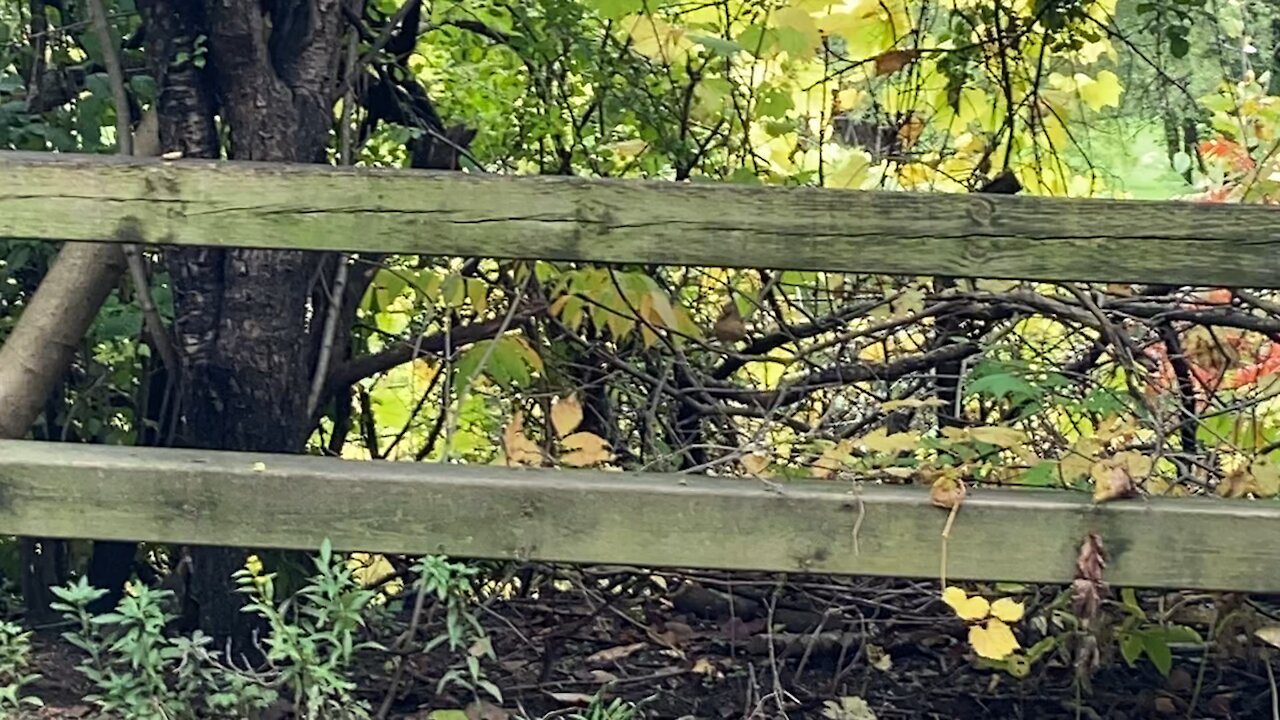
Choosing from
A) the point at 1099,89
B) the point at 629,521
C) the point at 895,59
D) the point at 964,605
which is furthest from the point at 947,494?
the point at 1099,89

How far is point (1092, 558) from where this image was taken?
246 cm

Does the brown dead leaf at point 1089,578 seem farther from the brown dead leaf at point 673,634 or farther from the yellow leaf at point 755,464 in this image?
the brown dead leaf at point 673,634

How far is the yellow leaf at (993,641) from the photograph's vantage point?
257 centimetres

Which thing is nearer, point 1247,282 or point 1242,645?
point 1247,282

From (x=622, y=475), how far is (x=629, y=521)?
109 mm

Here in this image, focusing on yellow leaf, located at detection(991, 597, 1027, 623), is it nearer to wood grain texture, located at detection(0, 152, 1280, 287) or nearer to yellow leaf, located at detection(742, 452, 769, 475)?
yellow leaf, located at detection(742, 452, 769, 475)

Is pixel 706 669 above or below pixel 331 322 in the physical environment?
below

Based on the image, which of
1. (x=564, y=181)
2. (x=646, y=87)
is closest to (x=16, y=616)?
(x=564, y=181)

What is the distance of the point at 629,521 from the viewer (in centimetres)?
249

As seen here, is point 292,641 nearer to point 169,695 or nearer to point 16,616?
point 169,695

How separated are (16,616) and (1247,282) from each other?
2.77 metres

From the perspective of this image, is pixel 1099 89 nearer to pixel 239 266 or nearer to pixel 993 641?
pixel 993 641

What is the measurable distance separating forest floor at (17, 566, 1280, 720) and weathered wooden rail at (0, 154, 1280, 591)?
40 centimetres

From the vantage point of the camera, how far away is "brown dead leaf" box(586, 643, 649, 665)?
3.20 meters
